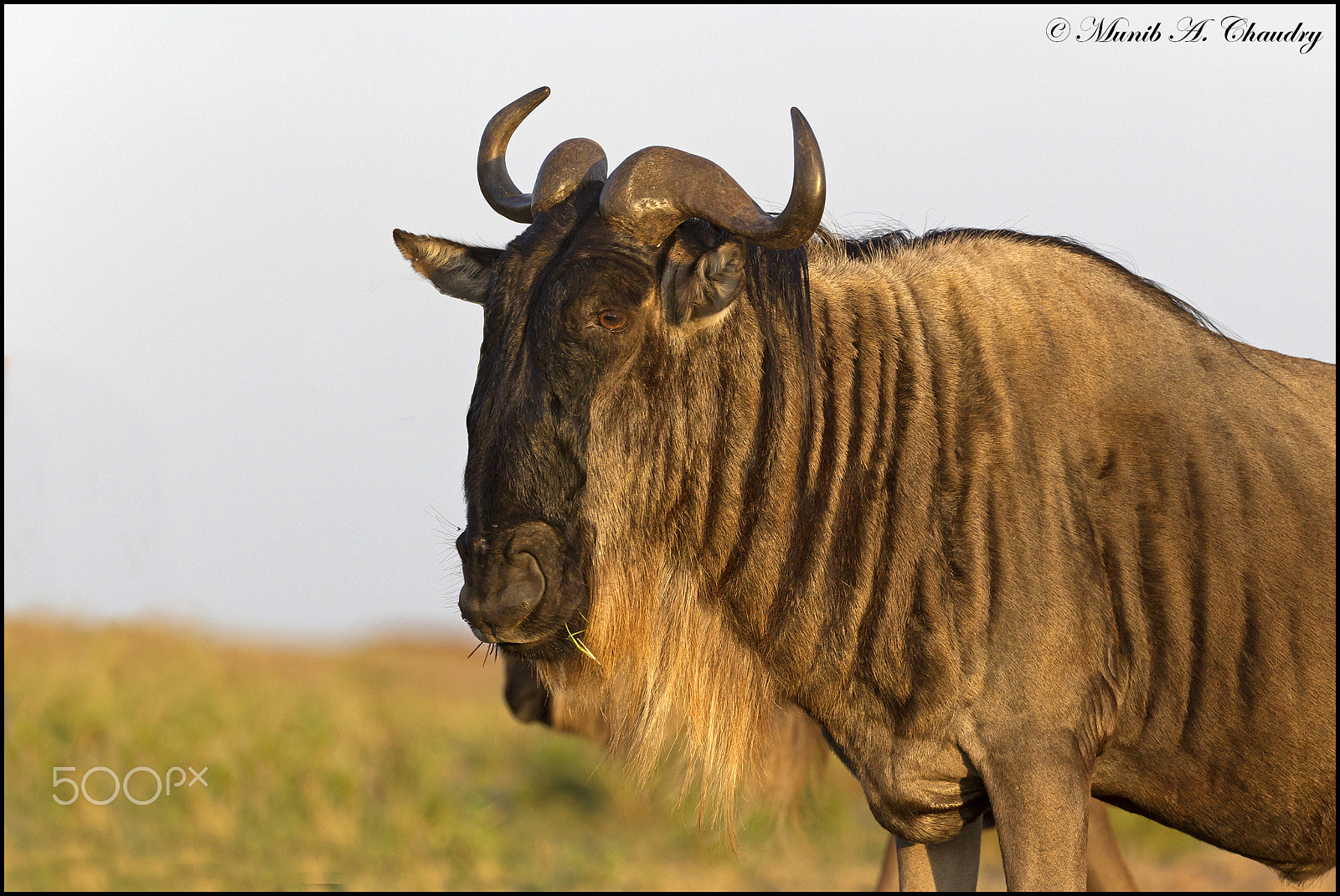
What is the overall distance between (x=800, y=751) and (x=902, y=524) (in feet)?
10.8

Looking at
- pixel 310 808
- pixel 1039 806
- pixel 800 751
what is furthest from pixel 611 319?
pixel 310 808

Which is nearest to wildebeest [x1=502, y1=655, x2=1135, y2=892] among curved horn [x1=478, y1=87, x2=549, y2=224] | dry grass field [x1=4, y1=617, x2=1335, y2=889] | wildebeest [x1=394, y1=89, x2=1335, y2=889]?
dry grass field [x1=4, y1=617, x2=1335, y2=889]

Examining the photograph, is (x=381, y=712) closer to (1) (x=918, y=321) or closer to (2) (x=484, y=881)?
(2) (x=484, y=881)

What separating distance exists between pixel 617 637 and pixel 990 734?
1117mm

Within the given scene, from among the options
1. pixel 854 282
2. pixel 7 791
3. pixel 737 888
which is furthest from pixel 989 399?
pixel 7 791

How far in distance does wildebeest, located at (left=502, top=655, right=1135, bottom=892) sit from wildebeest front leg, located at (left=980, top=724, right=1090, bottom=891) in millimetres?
1848

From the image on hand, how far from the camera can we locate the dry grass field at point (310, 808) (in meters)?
8.37

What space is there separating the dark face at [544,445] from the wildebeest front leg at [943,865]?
5.15 ft

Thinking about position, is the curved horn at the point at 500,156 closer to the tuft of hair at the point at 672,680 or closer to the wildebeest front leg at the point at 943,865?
the tuft of hair at the point at 672,680

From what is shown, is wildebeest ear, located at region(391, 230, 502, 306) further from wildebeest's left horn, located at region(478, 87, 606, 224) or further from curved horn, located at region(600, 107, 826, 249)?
curved horn, located at region(600, 107, 826, 249)

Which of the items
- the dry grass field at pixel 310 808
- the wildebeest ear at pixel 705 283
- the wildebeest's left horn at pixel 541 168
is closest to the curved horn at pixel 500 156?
the wildebeest's left horn at pixel 541 168

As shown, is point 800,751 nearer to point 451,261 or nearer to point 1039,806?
point 1039,806

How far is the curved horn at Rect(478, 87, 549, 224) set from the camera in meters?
3.73

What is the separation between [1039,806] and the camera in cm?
303
